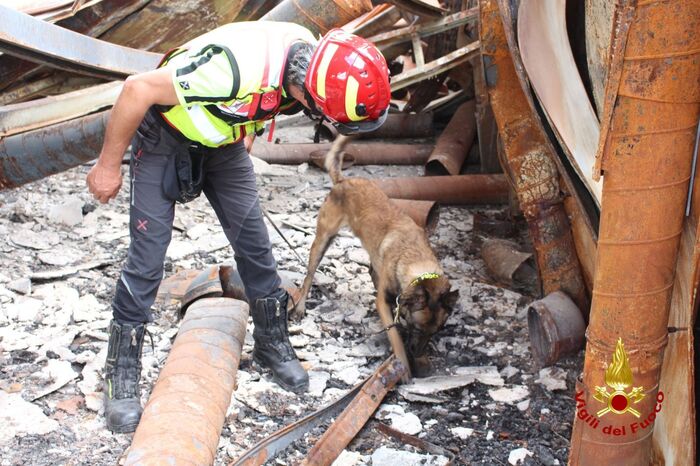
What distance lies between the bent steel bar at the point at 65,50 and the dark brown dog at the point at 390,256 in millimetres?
1894

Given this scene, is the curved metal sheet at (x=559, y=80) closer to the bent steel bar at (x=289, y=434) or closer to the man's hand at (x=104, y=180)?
the bent steel bar at (x=289, y=434)

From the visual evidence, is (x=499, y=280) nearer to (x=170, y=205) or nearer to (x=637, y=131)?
(x=170, y=205)

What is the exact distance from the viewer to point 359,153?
10172 millimetres

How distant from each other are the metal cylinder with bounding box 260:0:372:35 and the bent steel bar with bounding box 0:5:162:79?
4.02ft

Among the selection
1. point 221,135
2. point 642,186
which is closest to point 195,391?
point 221,135

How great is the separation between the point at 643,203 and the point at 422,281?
9.06ft

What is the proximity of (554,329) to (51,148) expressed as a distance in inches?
166

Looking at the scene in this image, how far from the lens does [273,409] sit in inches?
206

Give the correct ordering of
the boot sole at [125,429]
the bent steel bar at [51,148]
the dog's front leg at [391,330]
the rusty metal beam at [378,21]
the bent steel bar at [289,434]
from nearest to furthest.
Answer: the bent steel bar at [289,434]
the boot sole at [125,429]
the dog's front leg at [391,330]
the bent steel bar at [51,148]
the rusty metal beam at [378,21]

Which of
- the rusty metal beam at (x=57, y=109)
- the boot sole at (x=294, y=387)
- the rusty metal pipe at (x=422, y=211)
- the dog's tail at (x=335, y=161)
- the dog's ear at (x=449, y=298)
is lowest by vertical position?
the boot sole at (x=294, y=387)

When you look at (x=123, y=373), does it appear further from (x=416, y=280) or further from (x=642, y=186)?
(x=642, y=186)

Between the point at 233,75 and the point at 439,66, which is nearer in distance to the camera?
the point at 233,75

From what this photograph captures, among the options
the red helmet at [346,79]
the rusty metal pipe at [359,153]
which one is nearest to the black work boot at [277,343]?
the red helmet at [346,79]

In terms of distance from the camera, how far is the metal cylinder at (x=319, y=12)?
7.02 meters
